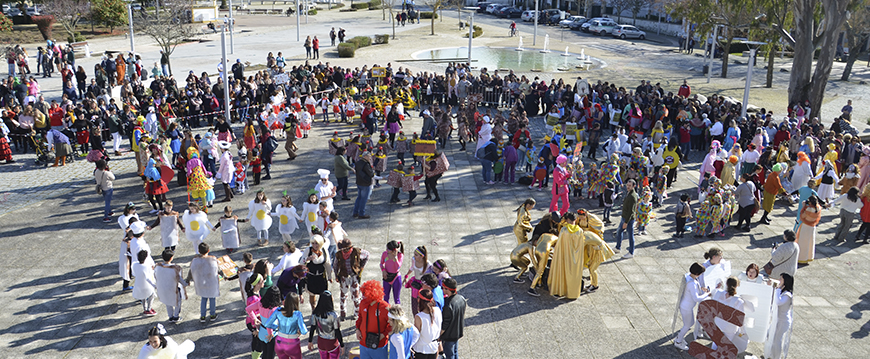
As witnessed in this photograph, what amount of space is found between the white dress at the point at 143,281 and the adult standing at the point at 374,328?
13.0 feet

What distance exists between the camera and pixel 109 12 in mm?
44531

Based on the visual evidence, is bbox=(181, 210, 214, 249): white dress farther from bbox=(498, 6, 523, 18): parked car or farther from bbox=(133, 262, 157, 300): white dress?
bbox=(498, 6, 523, 18): parked car

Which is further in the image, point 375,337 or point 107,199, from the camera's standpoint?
point 107,199

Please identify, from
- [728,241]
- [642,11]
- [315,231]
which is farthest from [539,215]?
[642,11]

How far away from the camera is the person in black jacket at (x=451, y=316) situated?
735 centimetres

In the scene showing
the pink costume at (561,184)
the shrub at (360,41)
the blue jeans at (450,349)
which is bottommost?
the blue jeans at (450,349)

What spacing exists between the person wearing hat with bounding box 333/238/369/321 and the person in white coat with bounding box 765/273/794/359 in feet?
18.5

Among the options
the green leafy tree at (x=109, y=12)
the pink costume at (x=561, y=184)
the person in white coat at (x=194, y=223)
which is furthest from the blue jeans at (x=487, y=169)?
the green leafy tree at (x=109, y=12)

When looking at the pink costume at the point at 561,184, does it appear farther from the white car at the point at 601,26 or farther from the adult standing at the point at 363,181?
the white car at the point at 601,26

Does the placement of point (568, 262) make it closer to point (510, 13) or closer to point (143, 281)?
point (143, 281)

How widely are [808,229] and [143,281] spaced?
11.4 m

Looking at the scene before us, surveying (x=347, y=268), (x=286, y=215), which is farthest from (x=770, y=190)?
(x=286, y=215)

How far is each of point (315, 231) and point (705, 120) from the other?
14.2 metres

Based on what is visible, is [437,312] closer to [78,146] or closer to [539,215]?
[539,215]
